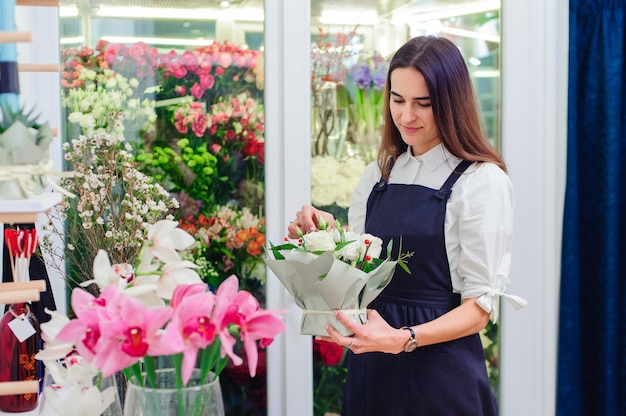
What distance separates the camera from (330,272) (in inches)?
59.6

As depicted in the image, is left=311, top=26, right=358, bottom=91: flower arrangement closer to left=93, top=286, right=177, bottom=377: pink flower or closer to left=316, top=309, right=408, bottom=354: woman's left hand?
left=316, top=309, right=408, bottom=354: woman's left hand

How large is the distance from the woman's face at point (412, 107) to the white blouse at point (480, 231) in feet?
0.26

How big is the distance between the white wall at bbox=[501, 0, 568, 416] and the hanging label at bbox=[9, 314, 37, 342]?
190 centimetres

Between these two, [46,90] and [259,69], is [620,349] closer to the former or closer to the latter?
[259,69]

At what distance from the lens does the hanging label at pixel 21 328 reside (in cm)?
159

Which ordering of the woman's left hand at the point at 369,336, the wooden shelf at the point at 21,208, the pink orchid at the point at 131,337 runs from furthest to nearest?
1. the woman's left hand at the point at 369,336
2. the wooden shelf at the point at 21,208
3. the pink orchid at the point at 131,337

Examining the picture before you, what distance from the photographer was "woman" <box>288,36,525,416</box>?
1.86 metres

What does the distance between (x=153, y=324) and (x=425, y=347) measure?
117 cm

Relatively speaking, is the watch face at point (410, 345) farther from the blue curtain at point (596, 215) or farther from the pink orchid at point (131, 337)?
the blue curtain at point (596, 215)

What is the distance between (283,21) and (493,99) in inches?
35.4

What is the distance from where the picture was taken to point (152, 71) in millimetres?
2760

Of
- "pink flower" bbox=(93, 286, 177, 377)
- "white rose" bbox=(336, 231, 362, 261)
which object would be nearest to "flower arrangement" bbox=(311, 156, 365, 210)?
"white rose" bbox=(336, 231, 362, 261)

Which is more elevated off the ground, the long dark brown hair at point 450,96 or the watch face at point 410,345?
the long dark brown hair at point 450,96

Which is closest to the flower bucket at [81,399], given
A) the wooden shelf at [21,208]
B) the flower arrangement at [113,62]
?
the wooden shelf at [21,208]
